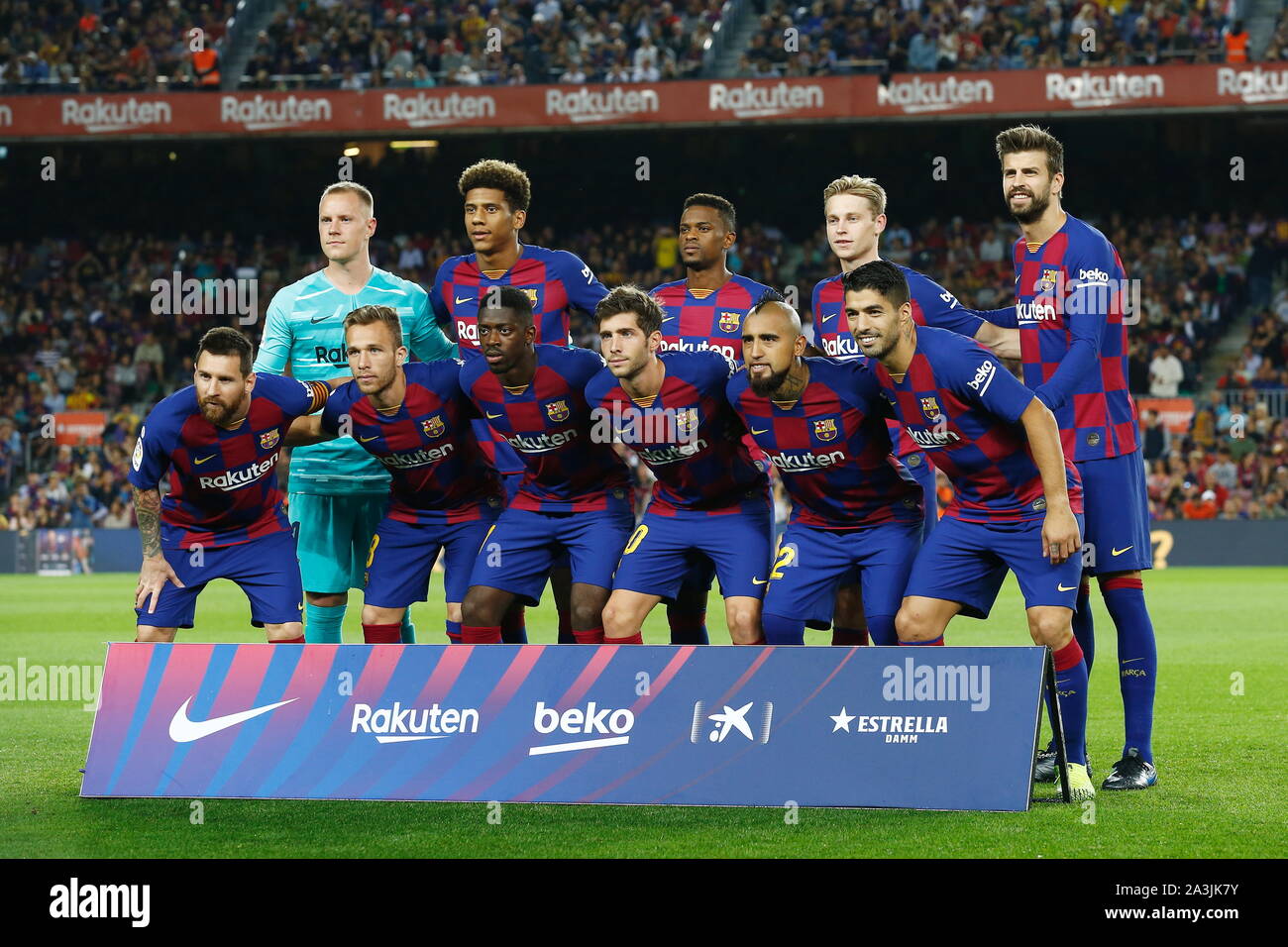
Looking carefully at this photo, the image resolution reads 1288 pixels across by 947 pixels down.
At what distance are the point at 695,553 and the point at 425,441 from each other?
4.37ft

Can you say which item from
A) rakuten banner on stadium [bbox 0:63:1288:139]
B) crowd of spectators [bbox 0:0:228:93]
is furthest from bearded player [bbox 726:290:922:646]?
crowd of spectators [bbox 0:0:228:93]

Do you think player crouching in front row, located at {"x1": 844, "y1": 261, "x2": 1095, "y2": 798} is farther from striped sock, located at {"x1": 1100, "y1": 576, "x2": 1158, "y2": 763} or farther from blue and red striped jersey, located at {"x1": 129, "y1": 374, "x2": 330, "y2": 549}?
blue and red striped jersey, located at {"x1": 129, "y1": 374, "x2": 330, "y2": 549}

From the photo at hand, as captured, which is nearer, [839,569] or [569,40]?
[839,569]

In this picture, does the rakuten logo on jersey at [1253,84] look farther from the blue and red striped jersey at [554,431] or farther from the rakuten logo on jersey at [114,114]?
the blue and red striped jersey at [554,431]

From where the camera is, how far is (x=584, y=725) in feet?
18.7

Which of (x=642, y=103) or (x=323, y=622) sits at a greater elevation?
(x=642, y=103)

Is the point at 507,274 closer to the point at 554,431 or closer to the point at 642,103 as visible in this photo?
the point at 554,431

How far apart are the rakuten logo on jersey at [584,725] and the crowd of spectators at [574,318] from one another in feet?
60.6

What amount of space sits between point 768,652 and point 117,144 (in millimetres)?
27143

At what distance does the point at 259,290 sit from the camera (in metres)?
29.5

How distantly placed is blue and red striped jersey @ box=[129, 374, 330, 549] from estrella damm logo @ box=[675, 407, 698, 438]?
172 centimetres

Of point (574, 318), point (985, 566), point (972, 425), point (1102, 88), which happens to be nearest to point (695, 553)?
point (985, 566)

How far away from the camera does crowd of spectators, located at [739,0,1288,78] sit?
84.0 feet
